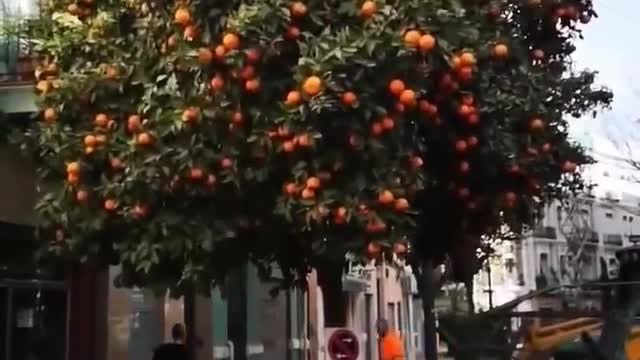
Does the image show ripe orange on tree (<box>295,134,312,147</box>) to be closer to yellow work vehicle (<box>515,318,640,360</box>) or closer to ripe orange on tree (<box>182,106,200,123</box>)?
ripe orange on tree (<box>182,106,200,123</box>)

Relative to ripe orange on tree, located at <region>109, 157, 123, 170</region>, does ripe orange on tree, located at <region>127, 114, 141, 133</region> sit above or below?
above

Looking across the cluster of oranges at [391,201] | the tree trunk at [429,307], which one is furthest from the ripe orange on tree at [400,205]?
the tree trunk at [429,307]

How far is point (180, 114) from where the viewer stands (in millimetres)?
7434

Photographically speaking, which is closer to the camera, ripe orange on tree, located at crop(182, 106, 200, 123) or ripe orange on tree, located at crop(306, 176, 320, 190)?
ripe orange on tree, located at crop(306, 176, 320, 190)

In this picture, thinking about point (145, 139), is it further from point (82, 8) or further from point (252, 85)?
point (82, 8)

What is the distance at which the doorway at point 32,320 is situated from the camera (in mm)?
11672

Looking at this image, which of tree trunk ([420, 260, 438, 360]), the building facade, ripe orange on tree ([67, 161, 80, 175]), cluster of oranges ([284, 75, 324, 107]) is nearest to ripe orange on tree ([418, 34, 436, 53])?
cluster of oranges ([284, 75, 324, 107])

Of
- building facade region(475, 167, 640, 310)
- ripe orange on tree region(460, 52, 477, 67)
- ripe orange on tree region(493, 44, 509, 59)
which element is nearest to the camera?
ripe orange on tree region(460, 52, 477, 67)

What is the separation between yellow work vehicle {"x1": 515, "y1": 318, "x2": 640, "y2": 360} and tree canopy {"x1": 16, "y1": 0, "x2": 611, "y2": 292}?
3.76 ft

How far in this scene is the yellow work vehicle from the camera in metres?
7.13

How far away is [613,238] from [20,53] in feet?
259

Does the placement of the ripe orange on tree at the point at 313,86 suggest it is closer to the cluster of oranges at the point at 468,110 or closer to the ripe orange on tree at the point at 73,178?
the cluster of oranges at the point at 468,110

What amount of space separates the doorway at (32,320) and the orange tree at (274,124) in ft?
10.4

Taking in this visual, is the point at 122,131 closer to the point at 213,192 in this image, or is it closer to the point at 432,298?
the point at 213,192
